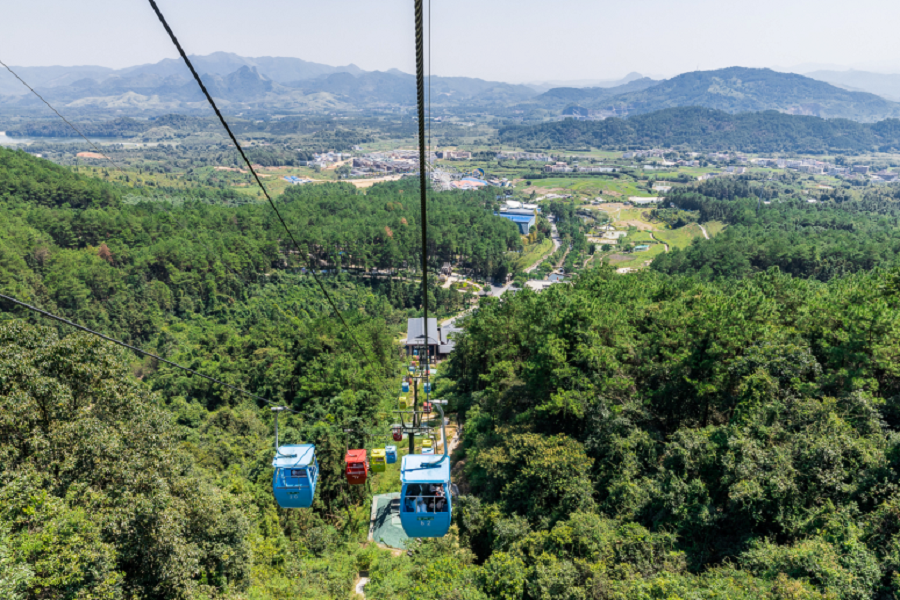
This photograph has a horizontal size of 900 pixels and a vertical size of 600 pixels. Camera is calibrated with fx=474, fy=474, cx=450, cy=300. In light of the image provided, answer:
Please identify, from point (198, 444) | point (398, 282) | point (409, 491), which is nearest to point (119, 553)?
point (409, 491)

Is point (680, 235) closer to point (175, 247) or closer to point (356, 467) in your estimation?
point (175, 247)

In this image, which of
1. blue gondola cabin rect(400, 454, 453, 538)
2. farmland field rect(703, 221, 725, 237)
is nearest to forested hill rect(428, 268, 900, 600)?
blue gondola cabin rect(400, 454, 453, 538)

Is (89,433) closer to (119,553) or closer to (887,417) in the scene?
(119,553)

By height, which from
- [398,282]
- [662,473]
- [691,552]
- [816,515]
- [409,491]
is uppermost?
[409,491]

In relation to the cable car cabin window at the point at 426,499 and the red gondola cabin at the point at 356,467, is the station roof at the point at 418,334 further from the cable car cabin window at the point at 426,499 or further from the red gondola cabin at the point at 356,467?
the cable car cabin window at the point at 426,499

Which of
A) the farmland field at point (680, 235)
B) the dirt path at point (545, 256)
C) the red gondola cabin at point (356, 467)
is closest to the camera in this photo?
the red gondola cabin at point (356, 467)

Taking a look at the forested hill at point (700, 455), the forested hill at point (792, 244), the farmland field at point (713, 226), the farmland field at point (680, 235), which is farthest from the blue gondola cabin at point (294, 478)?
the farmland field at point (713, 226)

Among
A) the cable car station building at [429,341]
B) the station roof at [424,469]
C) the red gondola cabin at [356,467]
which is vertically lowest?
the cable car station building at [429,341]

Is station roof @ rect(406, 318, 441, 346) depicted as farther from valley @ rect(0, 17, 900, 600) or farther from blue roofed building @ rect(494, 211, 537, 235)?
blue roofed building @ rect(494, 211, 537, 235)
